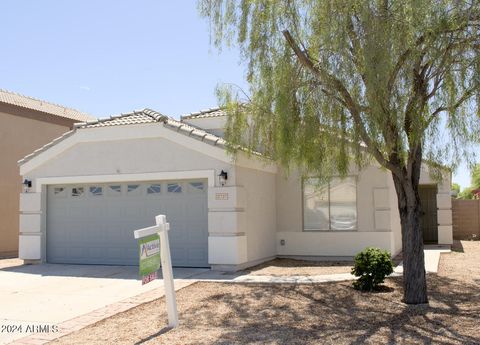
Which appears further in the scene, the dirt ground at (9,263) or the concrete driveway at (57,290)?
the dirt ground at (9,263)

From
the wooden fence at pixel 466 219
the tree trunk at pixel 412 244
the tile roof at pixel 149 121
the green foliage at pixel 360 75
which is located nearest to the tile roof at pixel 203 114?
the tile roof at pixel 149 121

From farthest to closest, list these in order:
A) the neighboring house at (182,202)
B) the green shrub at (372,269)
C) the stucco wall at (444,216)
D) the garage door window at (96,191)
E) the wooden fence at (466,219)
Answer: the wooden fence at (466,219) → the stucco wall at (444,216) → the garage door window at (96,191) → the neighboring house at (182,202) → the green shrub at (372,269)

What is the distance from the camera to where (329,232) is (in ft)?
47.7

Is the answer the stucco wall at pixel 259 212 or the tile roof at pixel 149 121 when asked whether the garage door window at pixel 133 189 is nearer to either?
the tile roof at pixel 149 121

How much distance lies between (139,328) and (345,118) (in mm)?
4610

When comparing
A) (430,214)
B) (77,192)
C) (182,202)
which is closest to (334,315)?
(182,202)

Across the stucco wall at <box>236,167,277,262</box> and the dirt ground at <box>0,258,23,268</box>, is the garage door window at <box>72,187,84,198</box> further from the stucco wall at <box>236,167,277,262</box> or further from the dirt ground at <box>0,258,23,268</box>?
the stucco wall at <box>236,167,277,262</box>

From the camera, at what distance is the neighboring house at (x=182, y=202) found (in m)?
12.6

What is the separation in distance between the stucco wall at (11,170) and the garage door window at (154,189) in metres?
8.29

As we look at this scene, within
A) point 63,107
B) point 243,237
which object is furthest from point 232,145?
point 63,107

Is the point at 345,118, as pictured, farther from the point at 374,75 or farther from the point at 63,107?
the point at 63,107

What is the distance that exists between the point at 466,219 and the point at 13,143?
18365mm

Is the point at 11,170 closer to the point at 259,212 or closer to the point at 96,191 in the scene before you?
the point at 96,191

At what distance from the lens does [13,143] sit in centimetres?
1969
